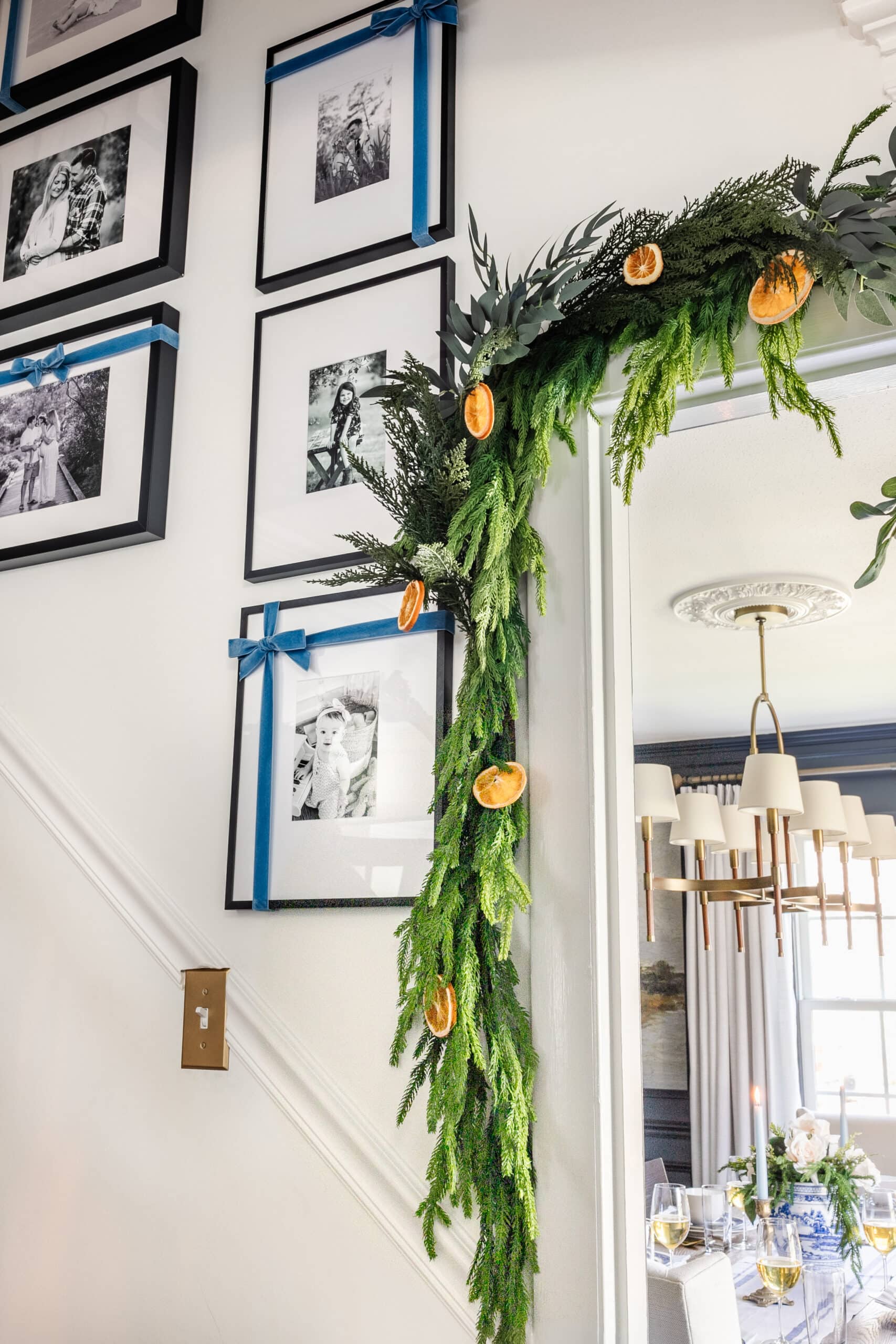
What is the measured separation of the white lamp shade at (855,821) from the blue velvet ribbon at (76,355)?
1.22 m

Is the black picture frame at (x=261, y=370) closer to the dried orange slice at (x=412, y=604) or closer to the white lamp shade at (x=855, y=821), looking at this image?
the dried orange slice at (x=412, y=604)

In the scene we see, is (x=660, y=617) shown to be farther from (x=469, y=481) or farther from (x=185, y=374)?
(x=185, y=374)

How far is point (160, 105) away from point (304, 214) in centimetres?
40

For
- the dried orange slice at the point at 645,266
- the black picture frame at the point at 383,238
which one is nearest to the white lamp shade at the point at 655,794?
the dried orange slice at the point at 645,266

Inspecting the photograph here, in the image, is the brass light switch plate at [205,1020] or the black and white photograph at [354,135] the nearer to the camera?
the brass light switch plate at [205,1020]

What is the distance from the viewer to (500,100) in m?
1.55

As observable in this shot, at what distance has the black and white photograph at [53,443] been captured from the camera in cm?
179

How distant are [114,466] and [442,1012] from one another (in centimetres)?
102

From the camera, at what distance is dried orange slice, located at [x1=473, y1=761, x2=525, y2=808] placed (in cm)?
122

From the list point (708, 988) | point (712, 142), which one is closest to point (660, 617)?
point (708, 988)

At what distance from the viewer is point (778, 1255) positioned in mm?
1136

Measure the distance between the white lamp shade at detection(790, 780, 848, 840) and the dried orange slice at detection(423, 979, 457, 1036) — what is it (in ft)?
1.30

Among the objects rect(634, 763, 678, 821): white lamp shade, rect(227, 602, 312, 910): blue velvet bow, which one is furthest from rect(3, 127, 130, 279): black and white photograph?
rect(634, 763, 678, 821): white lamp shade

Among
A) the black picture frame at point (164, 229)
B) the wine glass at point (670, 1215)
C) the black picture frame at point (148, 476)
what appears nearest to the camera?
the wine glass at point (670, 1215)
